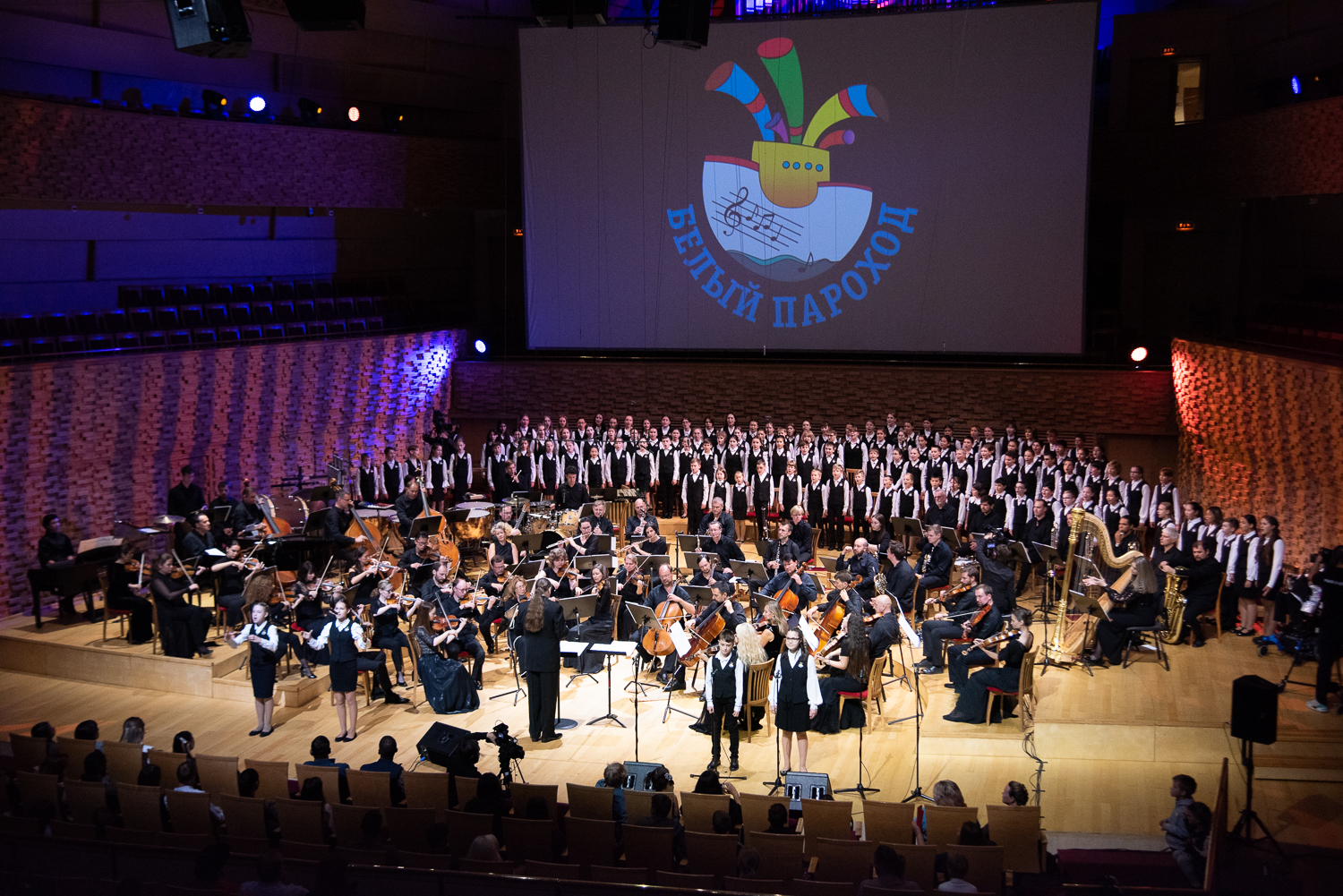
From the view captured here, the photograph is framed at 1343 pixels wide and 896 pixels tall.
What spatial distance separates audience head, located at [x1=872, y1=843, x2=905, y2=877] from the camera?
19.3 feet

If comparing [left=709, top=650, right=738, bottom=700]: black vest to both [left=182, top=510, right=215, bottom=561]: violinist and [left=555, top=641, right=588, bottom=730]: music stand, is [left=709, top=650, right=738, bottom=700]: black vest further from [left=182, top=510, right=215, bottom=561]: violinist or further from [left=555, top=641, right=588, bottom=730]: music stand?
[left=182, top=510, right=215, bottom=561]: violinist

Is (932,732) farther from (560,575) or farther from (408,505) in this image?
(408,505)

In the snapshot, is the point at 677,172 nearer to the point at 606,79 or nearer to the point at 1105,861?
the point at 606,79

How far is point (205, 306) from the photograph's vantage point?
54.1 ft

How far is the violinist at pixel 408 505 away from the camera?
14.3 m

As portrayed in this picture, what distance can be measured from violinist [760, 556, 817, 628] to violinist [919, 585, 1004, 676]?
117 cm

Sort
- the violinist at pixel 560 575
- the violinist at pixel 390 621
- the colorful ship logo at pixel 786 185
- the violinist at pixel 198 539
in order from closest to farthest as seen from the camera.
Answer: the violinist at pixel 390 621 → the violinist at pixel 560 575 → the violinist at pixel 198 539 → the colorful ship logo at pixel 786 185

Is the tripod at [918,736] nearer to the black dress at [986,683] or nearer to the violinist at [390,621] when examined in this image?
the black dress at [986,683]

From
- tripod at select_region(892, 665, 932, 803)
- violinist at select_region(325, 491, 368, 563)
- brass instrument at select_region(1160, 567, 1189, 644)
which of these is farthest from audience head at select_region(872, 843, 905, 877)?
violinist at select_region(325, 491, 368, 563)

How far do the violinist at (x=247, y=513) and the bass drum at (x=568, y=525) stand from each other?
3.47 meters

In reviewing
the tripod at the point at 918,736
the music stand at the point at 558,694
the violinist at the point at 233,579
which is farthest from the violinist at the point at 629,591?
the violinist at the point at 233,579

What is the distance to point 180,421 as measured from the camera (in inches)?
597

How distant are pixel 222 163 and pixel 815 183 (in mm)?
8900

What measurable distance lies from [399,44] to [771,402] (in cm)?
970
